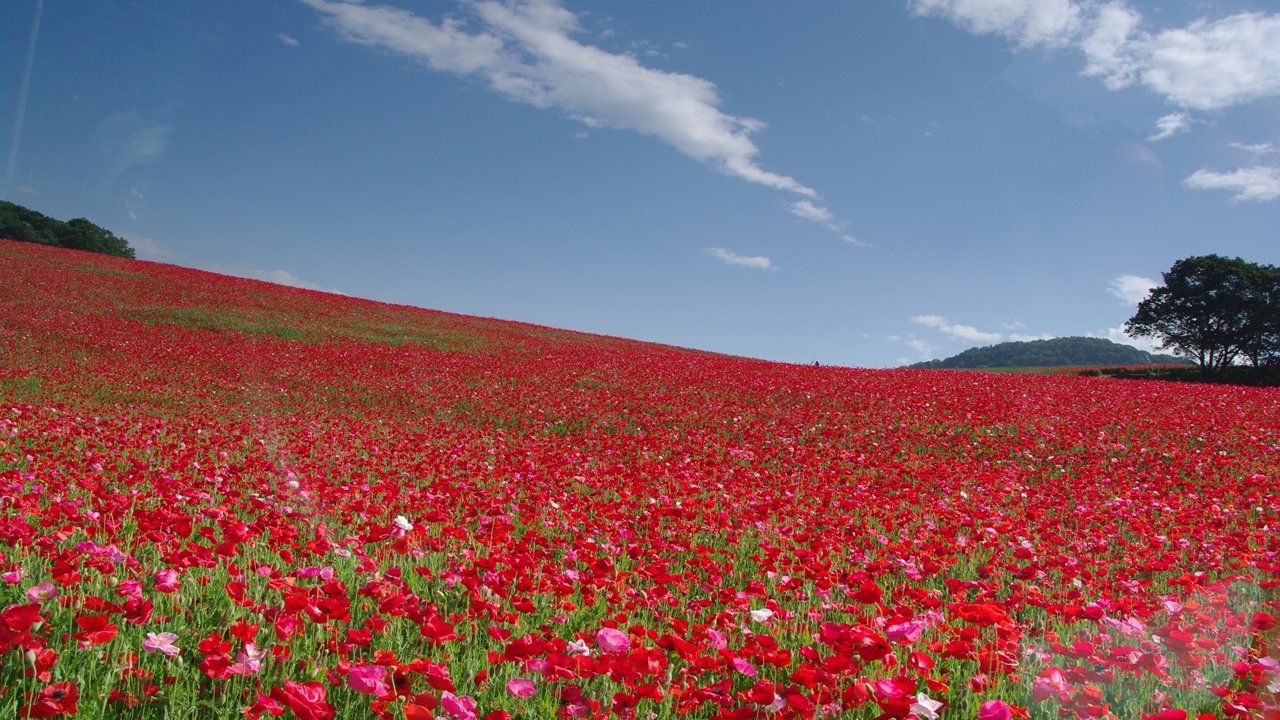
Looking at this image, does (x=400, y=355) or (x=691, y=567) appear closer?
(x=691, y=567)

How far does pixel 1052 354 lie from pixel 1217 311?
2272 inches

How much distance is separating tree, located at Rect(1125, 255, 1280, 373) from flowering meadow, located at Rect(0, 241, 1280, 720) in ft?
94.1

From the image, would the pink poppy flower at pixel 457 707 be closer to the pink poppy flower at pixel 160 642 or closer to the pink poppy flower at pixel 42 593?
the pink poppy flower at pixel 160 642

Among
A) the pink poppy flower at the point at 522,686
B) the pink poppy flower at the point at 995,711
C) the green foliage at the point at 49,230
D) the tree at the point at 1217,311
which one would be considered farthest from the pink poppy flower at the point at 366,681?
the green foliage at the point at 49,230

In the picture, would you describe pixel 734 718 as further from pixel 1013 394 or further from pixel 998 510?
pixel 1013 394

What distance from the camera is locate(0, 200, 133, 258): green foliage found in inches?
2611

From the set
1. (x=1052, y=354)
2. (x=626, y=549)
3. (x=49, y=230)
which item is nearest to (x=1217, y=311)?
(x=626, y=549)

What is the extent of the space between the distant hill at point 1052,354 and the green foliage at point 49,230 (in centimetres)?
9042

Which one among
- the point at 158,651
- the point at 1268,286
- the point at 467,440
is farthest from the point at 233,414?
the point at 1268,286

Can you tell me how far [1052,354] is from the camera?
9731 cm

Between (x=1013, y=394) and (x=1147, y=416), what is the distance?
134 inches

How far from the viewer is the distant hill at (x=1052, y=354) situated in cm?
9338

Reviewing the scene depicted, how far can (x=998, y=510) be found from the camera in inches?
332

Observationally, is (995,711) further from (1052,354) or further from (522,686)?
(1052,354)
